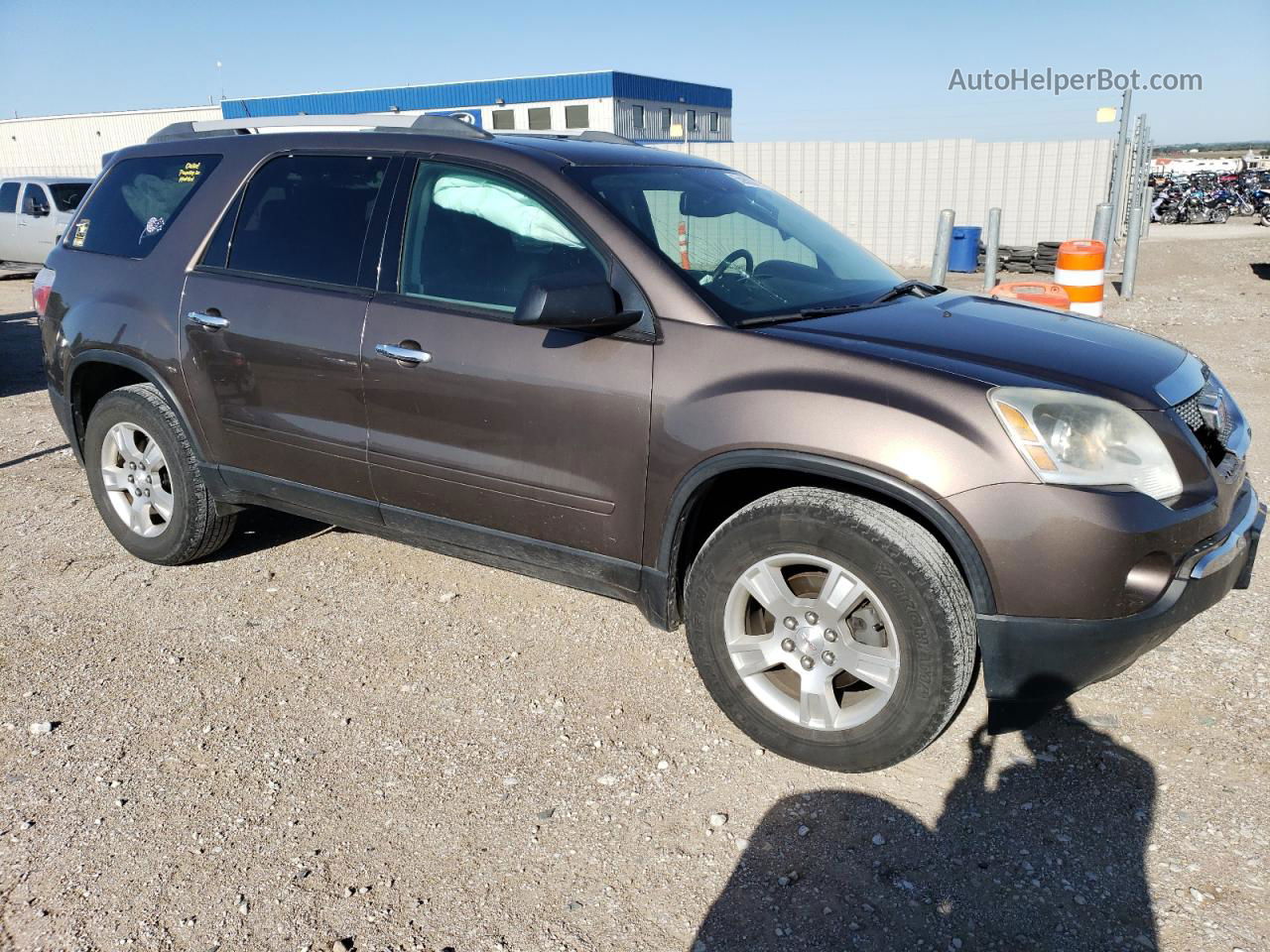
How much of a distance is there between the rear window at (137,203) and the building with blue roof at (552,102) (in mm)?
29890

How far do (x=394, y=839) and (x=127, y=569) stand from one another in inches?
102

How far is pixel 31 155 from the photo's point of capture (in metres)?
39.8

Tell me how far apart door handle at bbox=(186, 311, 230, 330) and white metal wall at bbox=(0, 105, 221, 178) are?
120ft

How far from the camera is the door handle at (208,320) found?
3852 mm

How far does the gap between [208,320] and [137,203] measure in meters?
0.88

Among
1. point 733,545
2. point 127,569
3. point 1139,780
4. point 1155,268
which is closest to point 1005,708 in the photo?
point 1139,780

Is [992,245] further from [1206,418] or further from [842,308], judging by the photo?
[1206,418]

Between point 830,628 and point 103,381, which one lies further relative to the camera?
point 103,381

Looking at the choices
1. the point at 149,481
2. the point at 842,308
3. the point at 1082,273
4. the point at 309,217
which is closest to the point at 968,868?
the point at 842,308

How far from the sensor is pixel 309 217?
379 cm

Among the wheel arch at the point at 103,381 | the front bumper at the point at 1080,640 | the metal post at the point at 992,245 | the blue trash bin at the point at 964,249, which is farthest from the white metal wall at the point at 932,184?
the front bumper at the point at 1080,640

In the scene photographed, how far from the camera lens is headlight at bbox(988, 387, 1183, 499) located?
2.51 meters

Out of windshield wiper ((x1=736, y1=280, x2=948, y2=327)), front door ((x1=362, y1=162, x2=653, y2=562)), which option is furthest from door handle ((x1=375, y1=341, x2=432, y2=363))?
windshield wiper ((x1=736, y1=280, x2=948, y2=327))

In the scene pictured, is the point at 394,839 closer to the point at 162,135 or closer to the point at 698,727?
the point at 698,727
